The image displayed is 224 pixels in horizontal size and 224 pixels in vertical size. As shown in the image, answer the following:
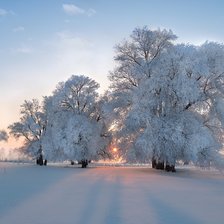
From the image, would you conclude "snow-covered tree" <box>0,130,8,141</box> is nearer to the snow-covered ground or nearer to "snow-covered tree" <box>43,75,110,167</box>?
"snow-covered tree" <box>43,75,110,167</box>

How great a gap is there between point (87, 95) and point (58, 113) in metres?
3.90

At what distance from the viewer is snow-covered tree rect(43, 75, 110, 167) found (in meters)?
39.8

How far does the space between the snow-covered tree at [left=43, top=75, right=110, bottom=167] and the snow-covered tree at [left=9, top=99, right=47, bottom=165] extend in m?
7.35

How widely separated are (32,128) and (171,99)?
27.1m

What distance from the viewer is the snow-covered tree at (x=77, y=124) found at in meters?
39.8

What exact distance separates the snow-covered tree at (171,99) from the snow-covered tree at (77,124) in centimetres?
763

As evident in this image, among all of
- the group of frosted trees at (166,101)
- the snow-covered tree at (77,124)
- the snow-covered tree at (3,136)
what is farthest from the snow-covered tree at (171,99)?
the snow-covered tree at (3,136)

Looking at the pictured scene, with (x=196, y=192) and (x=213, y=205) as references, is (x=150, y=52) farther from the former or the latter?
(x=213, y=205)

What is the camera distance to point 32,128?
5181 cm

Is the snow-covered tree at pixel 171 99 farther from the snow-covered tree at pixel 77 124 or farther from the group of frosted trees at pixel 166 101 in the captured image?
the snow-covered tree at pixel 77 124

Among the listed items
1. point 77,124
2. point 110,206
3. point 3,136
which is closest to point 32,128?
point 77,124

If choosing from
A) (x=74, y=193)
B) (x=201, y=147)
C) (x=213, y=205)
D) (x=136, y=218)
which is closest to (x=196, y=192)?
(x=213, y=205)

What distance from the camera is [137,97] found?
2998 cm

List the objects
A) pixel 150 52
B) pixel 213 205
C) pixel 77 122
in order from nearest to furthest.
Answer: pixel 213 205 < pixel 150 52 < pixel 77 122
